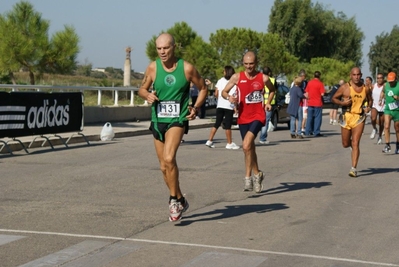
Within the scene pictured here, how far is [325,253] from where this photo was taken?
7473 mm

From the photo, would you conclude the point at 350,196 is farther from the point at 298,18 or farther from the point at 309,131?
the point at 298,18

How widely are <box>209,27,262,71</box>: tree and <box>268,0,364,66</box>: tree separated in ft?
89.0

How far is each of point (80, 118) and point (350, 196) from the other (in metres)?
9.47

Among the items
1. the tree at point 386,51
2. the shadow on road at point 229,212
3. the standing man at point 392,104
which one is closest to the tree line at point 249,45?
the tree at point 386,51

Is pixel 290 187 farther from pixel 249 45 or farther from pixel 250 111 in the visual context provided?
pixel 249 45

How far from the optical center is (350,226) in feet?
29.3

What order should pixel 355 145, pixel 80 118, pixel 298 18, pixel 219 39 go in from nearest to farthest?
pixel 355 145
pixel 80 118
pixel 219 39
pixel 298 18

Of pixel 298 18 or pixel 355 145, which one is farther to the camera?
pixel 298 18

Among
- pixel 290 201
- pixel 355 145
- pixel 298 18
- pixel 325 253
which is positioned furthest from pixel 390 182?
pixel 298 18

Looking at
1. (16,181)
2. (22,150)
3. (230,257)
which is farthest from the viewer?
(22,150)

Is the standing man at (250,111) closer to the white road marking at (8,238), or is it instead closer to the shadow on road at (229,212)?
the shadow on road at (229,212)

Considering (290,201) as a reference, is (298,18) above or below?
above

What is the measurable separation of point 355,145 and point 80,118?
799 cm

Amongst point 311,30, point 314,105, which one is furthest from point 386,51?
point 314,105
